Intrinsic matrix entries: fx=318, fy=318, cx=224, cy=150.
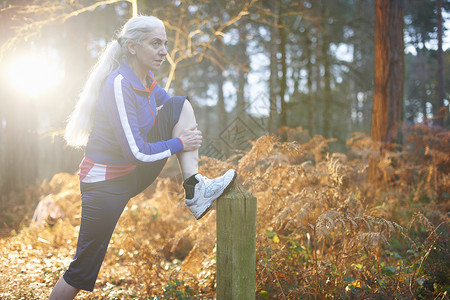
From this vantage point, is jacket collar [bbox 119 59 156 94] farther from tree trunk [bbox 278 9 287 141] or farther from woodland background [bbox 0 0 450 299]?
tree trunk [bbox 278 9 287 141]

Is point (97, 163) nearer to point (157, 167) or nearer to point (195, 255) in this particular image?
point (157, 167)

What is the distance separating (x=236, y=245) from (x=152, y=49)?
4.90ft

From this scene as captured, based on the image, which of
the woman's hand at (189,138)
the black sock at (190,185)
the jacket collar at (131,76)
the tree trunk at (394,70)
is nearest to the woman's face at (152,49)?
the jacket collar at (131,76)

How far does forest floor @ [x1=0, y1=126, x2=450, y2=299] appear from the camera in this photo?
2615mm

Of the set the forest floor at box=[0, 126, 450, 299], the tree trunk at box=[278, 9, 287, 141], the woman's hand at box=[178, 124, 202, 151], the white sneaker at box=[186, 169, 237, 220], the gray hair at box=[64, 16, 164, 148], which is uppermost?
the tree trunk at box=[278, 9, 287, 141]

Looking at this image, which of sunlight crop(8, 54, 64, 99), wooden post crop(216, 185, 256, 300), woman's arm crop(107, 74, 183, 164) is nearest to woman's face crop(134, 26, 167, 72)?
woman's arm crop(107, 74, 183, 164)

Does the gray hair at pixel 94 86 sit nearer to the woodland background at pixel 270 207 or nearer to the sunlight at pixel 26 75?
the woodland background at pixel 270 207

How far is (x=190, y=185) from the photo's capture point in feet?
7.36

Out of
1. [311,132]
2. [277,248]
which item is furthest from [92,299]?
[311,132]

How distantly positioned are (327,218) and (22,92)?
7.27m

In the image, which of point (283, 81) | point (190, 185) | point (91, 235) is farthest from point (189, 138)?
point (283, 81)

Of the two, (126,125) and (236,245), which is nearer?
(236,245)

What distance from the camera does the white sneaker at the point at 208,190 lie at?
6.89 ft

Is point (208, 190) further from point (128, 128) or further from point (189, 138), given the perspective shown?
point (128, 128)
